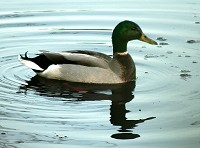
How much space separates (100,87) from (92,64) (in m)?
0.43

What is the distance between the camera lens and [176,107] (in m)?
8.52

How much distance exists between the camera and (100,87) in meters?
9.79

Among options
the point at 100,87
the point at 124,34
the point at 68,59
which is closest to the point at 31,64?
the point at 68,59

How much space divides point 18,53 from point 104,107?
321 centimetres

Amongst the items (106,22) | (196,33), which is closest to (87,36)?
(106,22)

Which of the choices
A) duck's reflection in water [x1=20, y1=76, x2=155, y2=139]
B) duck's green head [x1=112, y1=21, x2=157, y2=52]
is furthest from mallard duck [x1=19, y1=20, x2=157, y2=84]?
duck's reflection in water [x1=20, y1=76, x2=155, y2=139]

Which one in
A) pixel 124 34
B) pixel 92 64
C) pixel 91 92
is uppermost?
pixel 124 34

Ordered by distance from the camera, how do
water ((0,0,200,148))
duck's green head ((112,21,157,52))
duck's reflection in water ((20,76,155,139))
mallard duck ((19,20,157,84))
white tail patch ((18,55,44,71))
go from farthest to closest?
1. duck's green head ((112,21,157,52))
2. white tail patch ((18,55,44,71))
3. mallard duck ((19,20,157,84))
4. duck's reflection in water ((20,76,155,139))
5. water ((0,0,200,148))

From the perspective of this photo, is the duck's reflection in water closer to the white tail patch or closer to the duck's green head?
the white tail patch

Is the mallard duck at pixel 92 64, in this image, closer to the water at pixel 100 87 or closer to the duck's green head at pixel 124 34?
the duck's green head at pixel 124 34

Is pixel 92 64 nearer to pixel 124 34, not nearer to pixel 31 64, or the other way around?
Result: pixel 124 34

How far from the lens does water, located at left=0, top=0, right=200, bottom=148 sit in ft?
24.6

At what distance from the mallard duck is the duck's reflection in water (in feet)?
0.41

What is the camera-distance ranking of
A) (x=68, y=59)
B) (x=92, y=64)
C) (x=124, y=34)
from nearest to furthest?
(x=92, y=64) → (x=68, y=59) → (x=124, y=34)
